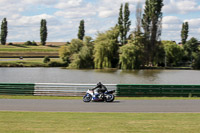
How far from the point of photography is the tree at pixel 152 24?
302 feet

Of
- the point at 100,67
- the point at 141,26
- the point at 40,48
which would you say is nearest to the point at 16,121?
the point at 100,67

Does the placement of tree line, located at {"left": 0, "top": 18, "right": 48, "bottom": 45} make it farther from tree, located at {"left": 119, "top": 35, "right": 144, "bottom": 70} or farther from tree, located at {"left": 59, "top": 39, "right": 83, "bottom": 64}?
tree, located at {"left": 119, "top": 35, "right": 144, "bottom": 70}

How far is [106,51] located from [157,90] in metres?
57.5

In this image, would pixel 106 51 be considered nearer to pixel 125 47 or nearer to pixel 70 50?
pixel 125 47

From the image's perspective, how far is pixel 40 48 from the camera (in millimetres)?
141500

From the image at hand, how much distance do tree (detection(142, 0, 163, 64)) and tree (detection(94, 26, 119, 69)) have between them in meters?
11.6

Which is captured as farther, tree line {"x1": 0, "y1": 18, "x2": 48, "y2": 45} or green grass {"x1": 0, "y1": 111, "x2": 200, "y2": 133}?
tree line {"x1": 0, "y1": 18, "x2": 48, "y2": 45}

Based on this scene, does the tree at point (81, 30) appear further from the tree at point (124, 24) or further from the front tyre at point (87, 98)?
the front tyre at point (87, 98)

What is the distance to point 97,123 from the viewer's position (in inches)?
504

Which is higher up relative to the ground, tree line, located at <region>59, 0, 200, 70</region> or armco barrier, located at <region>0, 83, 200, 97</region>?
tree line, located at <region>59, 0, 200, 70</region>

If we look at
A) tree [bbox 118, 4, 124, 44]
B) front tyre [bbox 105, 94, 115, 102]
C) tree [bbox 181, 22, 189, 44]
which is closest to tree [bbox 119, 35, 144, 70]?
tree [bbox 118, 4, 124, 44]

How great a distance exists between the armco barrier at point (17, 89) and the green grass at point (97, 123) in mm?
10169

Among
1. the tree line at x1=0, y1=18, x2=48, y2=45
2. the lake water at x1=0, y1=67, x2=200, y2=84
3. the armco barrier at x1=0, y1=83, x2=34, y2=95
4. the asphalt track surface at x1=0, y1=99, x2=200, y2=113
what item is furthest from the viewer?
the tree line at x1=0, y1=18, x2=48, y2=45

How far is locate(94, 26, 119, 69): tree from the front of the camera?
82062 millimetres
